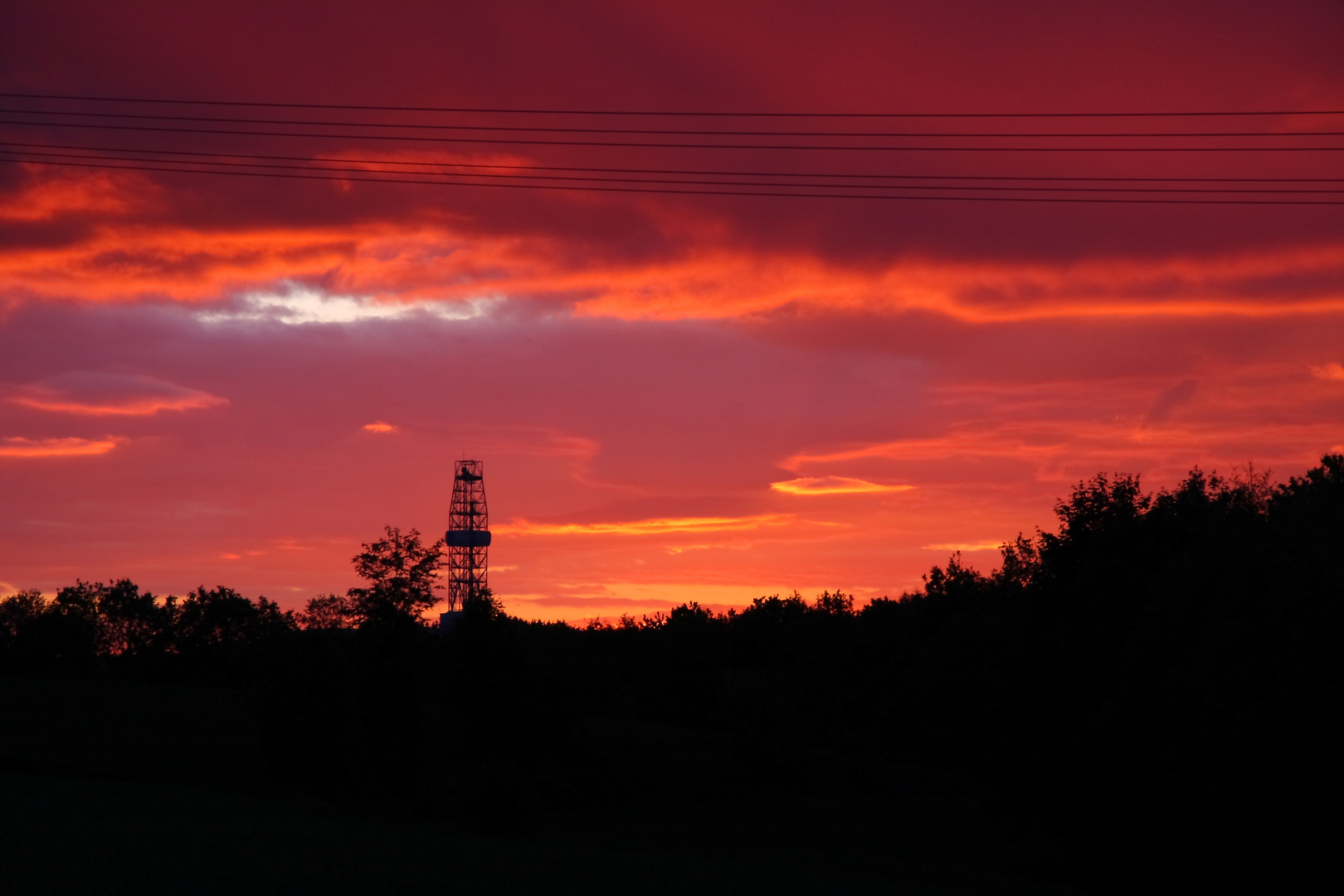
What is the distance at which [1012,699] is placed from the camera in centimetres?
5266

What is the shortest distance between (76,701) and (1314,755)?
87187 mm

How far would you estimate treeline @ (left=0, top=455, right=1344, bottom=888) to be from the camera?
116 ft

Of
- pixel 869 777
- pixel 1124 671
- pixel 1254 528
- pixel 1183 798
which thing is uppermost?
pixel 1254 528

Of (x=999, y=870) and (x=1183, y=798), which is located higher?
(x=1183, y=798)

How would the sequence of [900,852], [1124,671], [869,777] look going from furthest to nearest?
[869,777]
[900,852]
[1124,671]

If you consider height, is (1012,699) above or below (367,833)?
above

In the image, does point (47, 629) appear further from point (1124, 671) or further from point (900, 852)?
point (1124, 671)

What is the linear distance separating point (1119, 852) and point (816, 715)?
258 feet

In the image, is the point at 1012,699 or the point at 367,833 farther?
the point at 1012,699

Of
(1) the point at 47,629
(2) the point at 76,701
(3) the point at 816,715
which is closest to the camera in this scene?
(2) the point at 76,701

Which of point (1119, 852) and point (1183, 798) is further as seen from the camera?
point (1119, 852)

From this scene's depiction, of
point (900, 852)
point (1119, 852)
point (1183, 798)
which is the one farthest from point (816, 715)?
point (1183, 798)

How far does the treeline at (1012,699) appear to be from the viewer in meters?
35.4

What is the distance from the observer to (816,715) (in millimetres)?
124688
